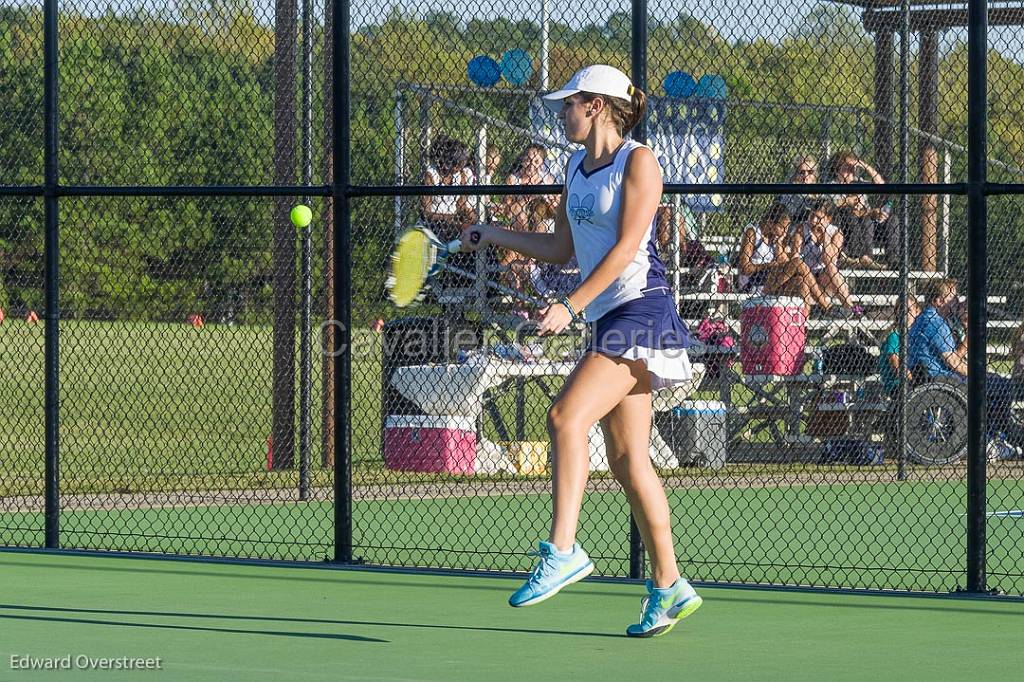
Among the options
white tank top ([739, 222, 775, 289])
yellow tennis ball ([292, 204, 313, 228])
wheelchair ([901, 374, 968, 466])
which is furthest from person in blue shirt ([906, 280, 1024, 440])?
yellow tennis ball ([292, 204, 313, 228])

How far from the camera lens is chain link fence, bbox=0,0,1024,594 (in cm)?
931

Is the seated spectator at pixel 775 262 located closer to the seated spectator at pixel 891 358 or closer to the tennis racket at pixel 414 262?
the seated spectator at pixel 891 358

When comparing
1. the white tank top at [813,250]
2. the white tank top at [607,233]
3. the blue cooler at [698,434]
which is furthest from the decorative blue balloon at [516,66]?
the white tank top at [607,233]

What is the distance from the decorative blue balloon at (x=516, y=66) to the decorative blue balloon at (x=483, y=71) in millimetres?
54

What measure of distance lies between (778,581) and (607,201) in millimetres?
2332

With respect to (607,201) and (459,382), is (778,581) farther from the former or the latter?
(459,382)

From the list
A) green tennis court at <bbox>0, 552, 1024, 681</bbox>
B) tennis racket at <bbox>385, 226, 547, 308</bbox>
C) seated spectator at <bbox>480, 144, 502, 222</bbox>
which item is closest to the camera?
green tennis court at <bbox>0, 552, 1024, 681</bbox>

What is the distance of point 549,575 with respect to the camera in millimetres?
5672

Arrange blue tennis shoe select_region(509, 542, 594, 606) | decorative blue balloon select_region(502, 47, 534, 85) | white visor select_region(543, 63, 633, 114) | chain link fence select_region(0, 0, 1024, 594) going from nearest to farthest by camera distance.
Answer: blue tennis shoe select_region(509, 542, 594, 606)
white visor select_region(543, 63, 633, 114)
chain link fence select_region(0, 0, 1024, 594)
decorative blue balloon select_region(502, 47, 534, 85)

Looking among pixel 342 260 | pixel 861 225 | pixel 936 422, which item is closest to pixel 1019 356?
pixel 936 422

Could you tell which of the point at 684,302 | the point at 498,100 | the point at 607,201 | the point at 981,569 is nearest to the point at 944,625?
the point at 981,569

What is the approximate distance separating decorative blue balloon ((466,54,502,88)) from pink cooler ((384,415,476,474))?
2258 millimetres

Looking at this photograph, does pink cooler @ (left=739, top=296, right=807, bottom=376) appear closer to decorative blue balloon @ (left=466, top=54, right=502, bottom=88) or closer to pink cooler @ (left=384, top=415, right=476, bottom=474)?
pink cooler @ (left=384, top=415, right=476, bottom=474)

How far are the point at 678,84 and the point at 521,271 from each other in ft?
5.46
